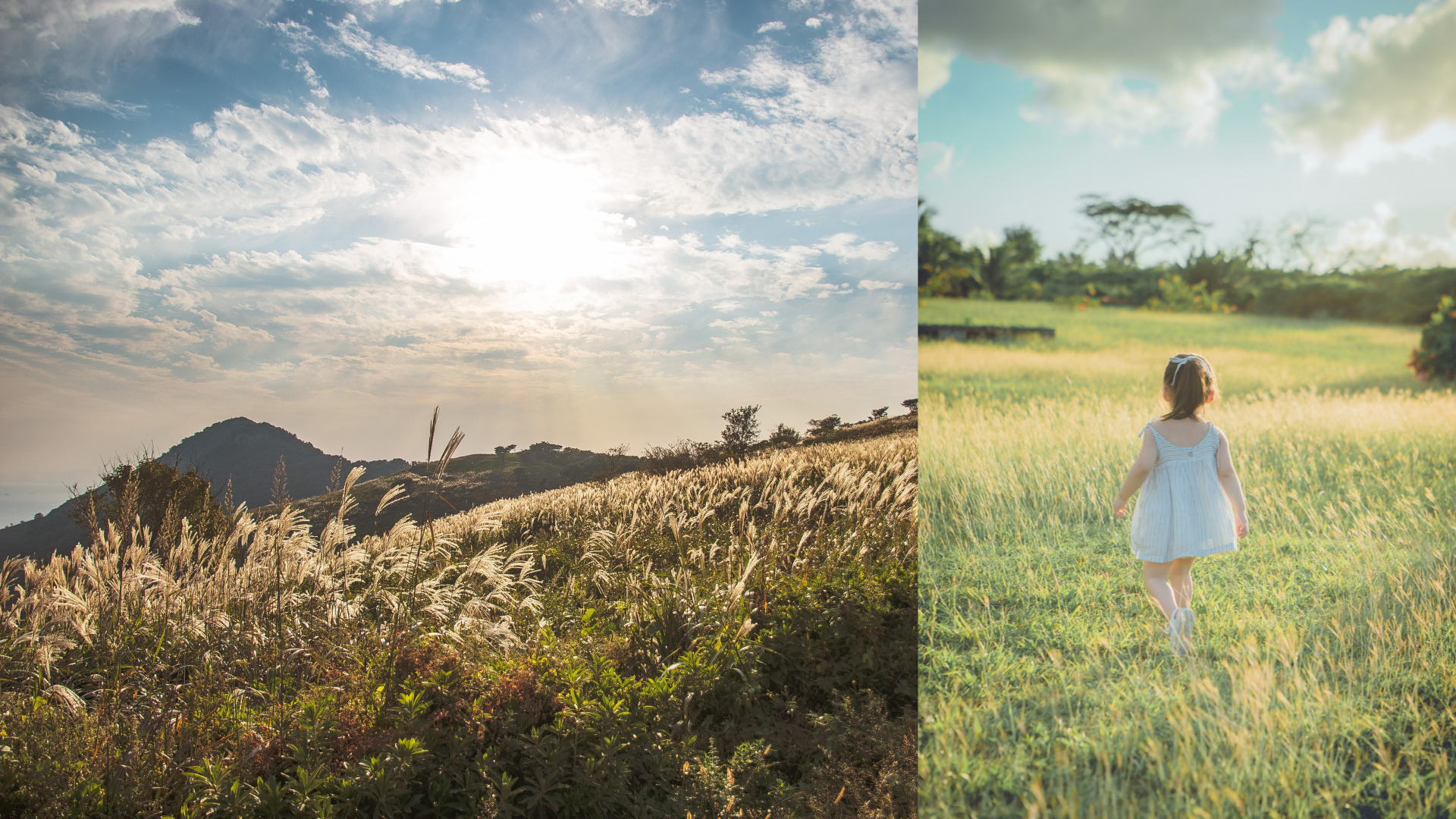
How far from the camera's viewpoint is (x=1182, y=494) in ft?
7.08

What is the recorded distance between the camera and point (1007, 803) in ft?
5.93

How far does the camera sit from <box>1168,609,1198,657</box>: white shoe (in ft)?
6.93

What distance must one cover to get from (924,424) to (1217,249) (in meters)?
1.47

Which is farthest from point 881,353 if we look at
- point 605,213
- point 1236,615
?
point 1236,615

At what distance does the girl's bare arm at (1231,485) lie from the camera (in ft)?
6.96

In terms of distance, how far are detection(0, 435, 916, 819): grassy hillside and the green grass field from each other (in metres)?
0.56

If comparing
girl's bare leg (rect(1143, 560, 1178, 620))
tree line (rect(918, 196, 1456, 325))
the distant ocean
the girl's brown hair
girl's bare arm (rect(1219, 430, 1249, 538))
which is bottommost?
girl's bare leg (rect(1143, 560, 1178, 620))

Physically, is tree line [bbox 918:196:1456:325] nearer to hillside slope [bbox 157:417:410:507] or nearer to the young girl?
the young girl

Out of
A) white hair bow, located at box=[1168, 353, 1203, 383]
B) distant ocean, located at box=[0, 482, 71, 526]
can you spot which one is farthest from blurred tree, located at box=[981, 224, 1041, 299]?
distant ocean, located at box=[0, 482, 71, 526]

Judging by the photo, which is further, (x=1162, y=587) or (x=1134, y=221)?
(x=1134, y=221)

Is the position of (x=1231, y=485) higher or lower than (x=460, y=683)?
higher

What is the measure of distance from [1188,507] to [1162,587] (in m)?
0.29

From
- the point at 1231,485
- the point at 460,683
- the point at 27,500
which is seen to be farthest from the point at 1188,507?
the point at 27,500

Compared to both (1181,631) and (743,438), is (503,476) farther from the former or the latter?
(1181,631)
